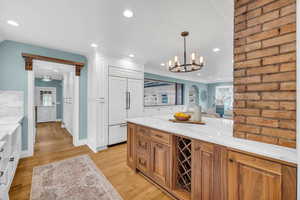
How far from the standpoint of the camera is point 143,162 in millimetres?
2074

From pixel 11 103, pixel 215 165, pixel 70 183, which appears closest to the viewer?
pixel 215 165

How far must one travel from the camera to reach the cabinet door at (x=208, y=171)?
1164mm

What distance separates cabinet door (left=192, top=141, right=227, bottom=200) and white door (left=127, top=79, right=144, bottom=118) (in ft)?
8.72

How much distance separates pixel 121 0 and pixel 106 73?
199cm

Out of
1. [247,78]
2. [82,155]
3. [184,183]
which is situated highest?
[247,78]

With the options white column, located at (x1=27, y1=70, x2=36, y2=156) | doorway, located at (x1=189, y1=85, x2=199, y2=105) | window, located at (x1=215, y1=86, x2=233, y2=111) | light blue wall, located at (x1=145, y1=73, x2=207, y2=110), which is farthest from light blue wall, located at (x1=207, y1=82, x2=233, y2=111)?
white column, located at (x1=27, y1=70, x2=36, y2=156)

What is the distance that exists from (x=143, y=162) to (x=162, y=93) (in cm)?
422

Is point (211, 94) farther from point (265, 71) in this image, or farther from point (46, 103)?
point (46, 103)

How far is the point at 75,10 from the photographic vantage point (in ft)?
5.76

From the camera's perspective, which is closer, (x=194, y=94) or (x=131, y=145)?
(x=131, y=145)

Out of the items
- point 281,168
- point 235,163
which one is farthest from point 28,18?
point 281,168

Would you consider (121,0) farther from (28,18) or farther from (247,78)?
(247,78)

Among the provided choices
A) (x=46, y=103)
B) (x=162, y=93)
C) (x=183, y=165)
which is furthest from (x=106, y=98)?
(x=46, y=103)

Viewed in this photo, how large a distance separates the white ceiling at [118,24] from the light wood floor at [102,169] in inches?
96.7
